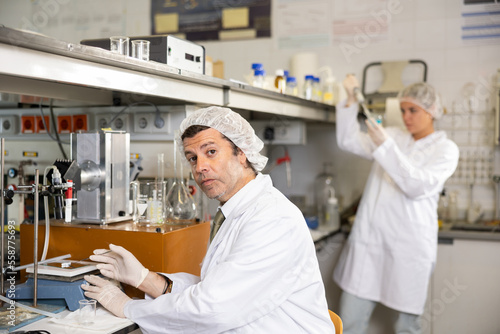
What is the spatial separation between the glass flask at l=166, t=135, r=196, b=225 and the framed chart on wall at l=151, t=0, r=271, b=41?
7.58 ft

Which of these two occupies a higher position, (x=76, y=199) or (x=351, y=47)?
(x=351, y=47)

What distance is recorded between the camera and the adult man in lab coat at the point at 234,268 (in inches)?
56.7

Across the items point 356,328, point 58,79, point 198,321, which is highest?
point 58,79

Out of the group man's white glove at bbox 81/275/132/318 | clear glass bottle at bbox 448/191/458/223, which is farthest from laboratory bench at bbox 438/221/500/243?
man's white glove at bbox 81/275/132/318

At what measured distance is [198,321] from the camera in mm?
1444

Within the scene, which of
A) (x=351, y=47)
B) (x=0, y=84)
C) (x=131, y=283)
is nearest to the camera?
(x=131, y=283)

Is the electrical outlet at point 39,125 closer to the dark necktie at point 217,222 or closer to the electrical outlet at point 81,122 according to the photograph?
the electrical outlet at point 81,122

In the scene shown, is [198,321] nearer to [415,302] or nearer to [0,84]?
[0,84]

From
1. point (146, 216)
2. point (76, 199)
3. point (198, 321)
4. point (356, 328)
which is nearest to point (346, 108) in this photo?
point (356, 328)

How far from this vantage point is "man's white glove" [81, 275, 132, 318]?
1.59 meters

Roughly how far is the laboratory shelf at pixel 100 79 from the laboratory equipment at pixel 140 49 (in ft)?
0.37

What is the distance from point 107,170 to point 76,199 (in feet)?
0.51

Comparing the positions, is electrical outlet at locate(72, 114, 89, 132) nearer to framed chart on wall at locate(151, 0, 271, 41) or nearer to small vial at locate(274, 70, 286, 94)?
small vial at locate(274, 70, 286, 94)

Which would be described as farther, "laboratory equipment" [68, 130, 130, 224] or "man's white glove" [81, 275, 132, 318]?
"laboratory equipment" [68, 130, 130, 224]
